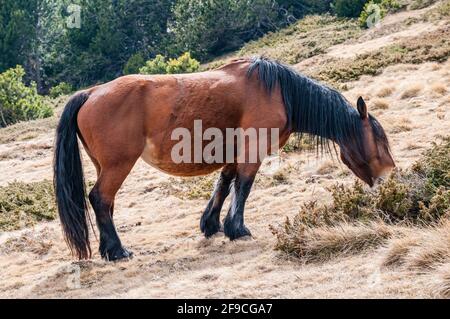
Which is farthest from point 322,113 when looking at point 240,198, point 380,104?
point 380,104

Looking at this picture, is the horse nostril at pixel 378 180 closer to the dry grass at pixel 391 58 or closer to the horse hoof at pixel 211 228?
the horse hoof at pixel 211 228

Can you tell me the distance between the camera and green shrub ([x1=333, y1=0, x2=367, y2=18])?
33.4 metres

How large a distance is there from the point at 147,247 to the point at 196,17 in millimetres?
31648

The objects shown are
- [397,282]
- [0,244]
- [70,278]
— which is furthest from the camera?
[0,244]

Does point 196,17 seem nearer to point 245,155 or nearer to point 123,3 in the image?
point 123,3

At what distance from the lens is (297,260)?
611 centimetres

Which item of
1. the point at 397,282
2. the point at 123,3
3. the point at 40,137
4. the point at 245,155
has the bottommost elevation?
the point at 40,137

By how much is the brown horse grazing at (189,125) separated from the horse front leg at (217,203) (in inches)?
0.5

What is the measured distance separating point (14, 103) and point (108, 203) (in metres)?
20.5

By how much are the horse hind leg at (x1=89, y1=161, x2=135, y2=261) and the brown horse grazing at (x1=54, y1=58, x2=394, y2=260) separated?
0.4 inches

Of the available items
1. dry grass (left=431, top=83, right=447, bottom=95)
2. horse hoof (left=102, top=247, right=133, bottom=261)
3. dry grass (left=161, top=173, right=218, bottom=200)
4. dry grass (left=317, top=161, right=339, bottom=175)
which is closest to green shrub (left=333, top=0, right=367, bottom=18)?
dry grass (left=431, top=83, right=447, bottom=95)

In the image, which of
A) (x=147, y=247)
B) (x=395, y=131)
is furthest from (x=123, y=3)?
(x=147, y=247)

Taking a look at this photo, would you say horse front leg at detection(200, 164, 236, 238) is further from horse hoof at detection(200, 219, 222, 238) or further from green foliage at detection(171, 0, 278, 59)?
green foliage at detection(171, 0, 278, 59)

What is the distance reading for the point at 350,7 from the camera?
3366 cm
